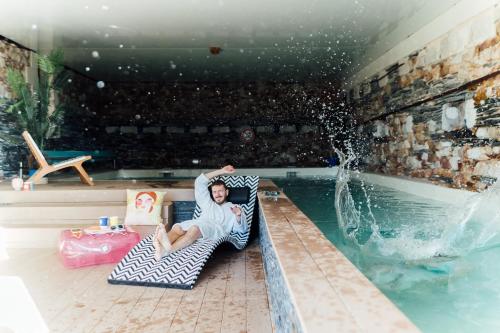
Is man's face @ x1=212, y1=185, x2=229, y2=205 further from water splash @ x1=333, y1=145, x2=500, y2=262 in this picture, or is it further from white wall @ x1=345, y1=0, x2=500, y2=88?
white wall @ x1=345, y1=0, x2=500, y2=88

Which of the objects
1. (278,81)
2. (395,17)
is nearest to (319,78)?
(278,81)

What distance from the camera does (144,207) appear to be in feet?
15.3

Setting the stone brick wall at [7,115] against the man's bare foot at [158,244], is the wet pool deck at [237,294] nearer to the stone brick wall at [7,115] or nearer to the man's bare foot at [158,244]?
the man's bare foot at [158,244]

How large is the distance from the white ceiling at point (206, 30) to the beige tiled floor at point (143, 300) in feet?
13.5

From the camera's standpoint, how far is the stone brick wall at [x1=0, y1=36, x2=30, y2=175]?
741cm

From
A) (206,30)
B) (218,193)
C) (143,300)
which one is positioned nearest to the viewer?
(143,300)

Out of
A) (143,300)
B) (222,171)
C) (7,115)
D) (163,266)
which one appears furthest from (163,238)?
(7,115)

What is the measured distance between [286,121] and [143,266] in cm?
1074

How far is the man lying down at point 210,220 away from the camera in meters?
3.82

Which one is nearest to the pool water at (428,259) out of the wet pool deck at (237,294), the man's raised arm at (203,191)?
the wet pool deck at (237,294)

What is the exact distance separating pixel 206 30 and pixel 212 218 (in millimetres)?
4541

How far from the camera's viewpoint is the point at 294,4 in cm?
616

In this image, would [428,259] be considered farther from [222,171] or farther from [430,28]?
[430,28]

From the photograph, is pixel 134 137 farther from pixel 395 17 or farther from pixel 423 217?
pixel 423 217
